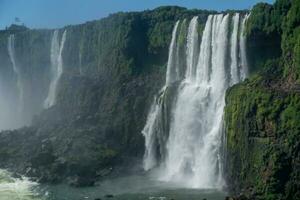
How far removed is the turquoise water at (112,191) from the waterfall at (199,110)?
8.47 feet

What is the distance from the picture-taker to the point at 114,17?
82.4 metres

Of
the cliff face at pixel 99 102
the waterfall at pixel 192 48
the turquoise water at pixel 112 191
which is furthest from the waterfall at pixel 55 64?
the turquoise water at pixel 112 191

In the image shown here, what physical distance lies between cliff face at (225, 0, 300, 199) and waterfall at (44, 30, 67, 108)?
1712 inches

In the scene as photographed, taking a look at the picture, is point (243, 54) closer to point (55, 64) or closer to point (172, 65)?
point (172, 65)

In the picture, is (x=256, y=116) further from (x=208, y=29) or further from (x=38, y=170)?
(x=38, y=170)

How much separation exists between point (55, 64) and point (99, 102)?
68.5ft

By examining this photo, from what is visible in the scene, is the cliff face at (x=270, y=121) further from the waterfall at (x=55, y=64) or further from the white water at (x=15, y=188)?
the waterfall at (x=55, y=64)

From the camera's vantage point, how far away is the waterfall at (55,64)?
9206cm

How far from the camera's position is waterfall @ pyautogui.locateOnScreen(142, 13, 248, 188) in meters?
56.1

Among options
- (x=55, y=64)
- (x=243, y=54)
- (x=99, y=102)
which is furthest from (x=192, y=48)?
(x=55, y=64)

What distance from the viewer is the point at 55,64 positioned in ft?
308

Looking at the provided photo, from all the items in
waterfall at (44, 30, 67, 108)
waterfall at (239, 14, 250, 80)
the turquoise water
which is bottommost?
the turquoise water

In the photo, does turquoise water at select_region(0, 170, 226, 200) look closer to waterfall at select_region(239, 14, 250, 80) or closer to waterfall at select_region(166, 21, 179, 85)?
waterfall at select_region(239, 14, 250, 80)

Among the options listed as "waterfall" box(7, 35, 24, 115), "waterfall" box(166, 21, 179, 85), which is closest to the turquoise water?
"waterfall" box(166, 21, 179, 85)
